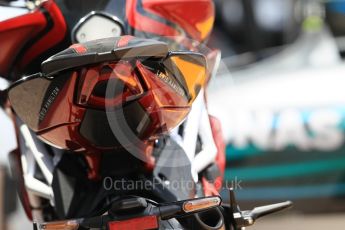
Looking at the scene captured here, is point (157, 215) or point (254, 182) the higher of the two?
point (157, 215)

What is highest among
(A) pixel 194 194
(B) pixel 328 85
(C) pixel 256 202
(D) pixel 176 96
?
(D) pixel 176 96

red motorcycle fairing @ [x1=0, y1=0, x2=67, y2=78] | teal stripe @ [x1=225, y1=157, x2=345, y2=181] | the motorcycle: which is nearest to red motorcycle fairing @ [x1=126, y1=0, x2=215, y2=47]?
the motorcycle

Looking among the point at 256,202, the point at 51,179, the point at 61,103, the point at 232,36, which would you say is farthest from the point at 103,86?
the point at 232,36

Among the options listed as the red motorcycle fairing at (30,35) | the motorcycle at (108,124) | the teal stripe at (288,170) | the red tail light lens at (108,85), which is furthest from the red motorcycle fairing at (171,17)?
the teal stripe at (288,170)

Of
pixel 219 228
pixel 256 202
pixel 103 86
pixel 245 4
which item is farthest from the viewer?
pixel 245 4

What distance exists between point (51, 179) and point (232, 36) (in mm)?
2648

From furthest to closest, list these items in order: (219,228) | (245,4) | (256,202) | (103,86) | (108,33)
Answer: (245,4), (256,202), (108,33), (219,228), (103,86)

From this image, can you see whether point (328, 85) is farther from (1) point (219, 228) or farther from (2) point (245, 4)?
(1) point (219, 228)

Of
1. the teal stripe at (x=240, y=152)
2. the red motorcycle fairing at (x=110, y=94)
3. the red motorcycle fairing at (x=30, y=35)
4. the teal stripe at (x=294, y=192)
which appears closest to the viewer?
the red motorcycle fairing at (x=110, y=94)


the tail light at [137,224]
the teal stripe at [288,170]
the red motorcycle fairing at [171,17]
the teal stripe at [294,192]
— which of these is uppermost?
the red motorcycle fairing at [171,17]

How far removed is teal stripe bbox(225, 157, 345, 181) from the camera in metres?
2.82

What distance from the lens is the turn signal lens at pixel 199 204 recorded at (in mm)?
997

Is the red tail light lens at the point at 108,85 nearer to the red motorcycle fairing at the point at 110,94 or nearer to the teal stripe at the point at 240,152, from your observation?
the red motorcycle fairing at the point at 110,94

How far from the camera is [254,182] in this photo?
288 cm
